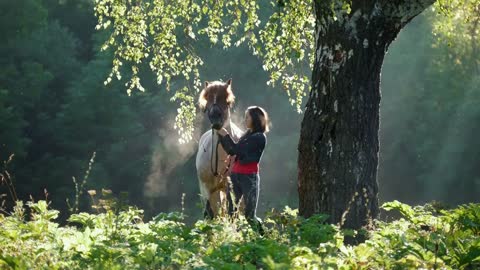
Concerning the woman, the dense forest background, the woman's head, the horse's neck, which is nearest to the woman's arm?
the woman

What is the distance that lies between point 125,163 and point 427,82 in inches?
672

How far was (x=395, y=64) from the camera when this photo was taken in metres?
50.3

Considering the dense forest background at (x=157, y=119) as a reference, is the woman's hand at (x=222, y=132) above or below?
below

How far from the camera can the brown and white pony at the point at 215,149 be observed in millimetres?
10992

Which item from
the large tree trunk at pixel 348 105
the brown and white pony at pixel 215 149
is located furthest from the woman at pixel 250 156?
the large tree trunk at pixel 348 105

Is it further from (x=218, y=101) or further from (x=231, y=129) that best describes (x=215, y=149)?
(x=218, y=101)

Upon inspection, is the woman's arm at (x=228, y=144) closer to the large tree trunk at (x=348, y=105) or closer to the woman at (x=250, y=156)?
the woman at (x=250, y=156)

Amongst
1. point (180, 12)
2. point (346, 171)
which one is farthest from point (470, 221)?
point (180, 12)

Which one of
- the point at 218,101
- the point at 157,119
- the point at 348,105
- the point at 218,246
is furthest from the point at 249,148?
the point at 157,119

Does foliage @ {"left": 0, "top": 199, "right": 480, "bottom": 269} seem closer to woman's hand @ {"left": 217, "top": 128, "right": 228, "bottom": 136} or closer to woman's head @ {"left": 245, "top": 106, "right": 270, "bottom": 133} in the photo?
woman's head @ {"left": 245, "top": 106, "right": 270, "bottom": 133}

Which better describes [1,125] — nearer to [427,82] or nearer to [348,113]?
[427,82]

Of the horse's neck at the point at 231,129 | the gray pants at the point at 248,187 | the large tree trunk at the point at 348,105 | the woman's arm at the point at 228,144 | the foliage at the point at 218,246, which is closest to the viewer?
the foliage at the point at 218,246

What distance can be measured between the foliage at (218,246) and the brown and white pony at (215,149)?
14.0 ft

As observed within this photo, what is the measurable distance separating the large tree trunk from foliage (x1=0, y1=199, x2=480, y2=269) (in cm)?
190
